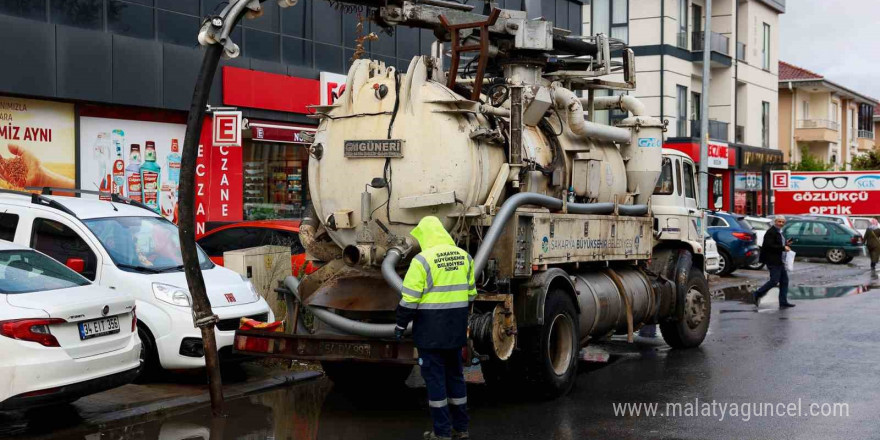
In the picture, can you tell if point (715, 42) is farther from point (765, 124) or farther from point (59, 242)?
point (59, 242)

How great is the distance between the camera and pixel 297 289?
9.40 metres

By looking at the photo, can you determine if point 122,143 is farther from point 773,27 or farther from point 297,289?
point 773,27

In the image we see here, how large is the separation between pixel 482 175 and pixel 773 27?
40.8 m

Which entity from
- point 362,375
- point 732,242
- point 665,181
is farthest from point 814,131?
point 362,375

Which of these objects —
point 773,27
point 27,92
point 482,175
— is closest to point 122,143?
point 27,92

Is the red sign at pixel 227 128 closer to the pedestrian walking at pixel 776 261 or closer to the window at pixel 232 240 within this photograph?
the window at pixel 232 240

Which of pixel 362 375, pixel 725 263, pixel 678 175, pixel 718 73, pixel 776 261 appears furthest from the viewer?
pixel 718 73

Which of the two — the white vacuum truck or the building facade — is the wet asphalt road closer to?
the white vacuum truck

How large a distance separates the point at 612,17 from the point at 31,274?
110 feet

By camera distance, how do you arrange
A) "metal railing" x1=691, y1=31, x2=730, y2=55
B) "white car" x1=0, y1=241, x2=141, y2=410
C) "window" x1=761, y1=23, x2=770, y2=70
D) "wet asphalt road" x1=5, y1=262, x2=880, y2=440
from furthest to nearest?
"window" x1=761, y1=23, x2=770, y2=70 → "metal railing" x1=691, y1=31, x2=730, y2=55 → "wet asphalt road" x1=5, y1=262, x2=880, y2=440 → "white car" x1=0, y1=241, x2=141, y2=410

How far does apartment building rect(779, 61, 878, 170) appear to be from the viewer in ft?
183

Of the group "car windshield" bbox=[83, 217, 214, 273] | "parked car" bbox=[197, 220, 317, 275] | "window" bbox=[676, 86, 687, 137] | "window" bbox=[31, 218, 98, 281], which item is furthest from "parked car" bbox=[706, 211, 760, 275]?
"window" bbox=[31, 218, 98, 281]

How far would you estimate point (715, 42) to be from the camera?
40.9 m

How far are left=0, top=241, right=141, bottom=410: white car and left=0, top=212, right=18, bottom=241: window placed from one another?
162 centimetres
